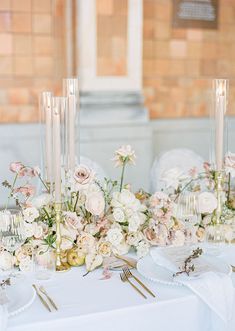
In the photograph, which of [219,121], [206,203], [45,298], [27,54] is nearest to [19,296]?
[45,298]

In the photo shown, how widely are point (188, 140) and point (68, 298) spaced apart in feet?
11.1

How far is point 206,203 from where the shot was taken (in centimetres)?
184

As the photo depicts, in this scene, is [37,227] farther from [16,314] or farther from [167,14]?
[167,14]

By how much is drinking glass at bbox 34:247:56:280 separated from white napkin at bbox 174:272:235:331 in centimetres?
38

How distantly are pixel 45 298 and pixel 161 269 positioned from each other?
15.0 inches

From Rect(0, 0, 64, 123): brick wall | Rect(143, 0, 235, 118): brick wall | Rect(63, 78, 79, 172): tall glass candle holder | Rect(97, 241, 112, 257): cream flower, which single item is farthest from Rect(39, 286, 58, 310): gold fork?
Rect(143, 0, 235, 118): brick wall

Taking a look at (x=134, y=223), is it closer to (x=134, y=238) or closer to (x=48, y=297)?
(x=134, y=238)

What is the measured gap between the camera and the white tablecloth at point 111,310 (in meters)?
1.39

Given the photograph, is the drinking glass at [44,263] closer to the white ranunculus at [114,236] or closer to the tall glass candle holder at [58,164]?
the tall glass candle holder at [58,164]

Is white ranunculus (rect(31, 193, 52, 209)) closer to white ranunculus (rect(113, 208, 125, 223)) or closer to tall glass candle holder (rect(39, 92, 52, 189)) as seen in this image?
tall glass candle holder (rect(39, 92, 52, 189))

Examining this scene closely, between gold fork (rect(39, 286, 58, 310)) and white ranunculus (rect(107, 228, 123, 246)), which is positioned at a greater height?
white ranunculus (rect(107, 228, 123, 246))

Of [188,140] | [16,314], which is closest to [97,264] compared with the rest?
[16,314]

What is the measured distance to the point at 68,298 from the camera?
1.51 m

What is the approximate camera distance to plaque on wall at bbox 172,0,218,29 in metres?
4.57
